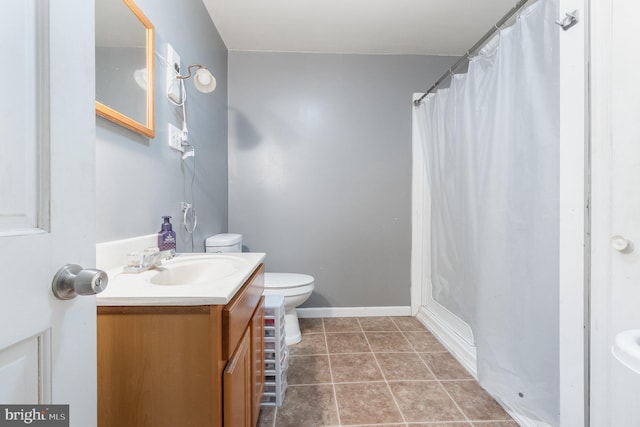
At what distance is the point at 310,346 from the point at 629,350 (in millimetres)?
1646

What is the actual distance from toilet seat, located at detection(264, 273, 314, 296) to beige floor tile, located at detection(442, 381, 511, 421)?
37.4 inches

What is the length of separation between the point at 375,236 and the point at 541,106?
147cm

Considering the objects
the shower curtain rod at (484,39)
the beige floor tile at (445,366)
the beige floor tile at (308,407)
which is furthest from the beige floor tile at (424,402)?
the shower curtain rod at (484,39)

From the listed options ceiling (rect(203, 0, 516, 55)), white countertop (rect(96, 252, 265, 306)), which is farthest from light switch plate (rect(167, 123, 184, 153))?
ceiling (rect(203, 0, 516, 55))

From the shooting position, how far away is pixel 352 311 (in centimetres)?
233

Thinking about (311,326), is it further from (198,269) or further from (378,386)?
(198,269)

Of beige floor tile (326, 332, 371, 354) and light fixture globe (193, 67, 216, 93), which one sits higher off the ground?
light fixture globe (193, 67, 216, 93)

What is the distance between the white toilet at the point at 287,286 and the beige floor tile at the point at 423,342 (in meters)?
0.80

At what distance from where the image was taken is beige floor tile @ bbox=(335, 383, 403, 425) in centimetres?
122

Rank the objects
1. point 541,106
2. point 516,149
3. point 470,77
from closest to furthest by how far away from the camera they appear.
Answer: point 541,106
point 516,149
point 470,77

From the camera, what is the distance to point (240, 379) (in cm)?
83

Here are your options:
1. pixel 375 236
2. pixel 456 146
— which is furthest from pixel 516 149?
pixel 375 236

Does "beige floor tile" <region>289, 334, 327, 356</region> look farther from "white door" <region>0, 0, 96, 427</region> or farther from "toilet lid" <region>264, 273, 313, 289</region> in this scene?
"white door" <region>0, 0, 96, 427</region>

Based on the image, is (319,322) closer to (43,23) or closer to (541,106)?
(541,106)
